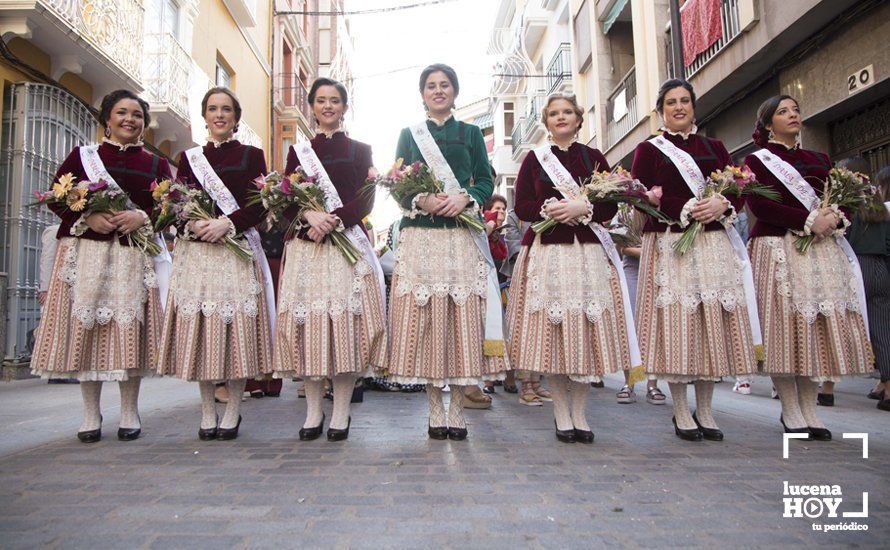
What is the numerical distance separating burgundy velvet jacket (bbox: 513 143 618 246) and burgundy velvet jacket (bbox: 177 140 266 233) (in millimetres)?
1635

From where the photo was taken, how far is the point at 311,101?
12.3ft

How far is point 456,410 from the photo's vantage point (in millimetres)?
3533

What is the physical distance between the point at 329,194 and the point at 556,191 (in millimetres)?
1389

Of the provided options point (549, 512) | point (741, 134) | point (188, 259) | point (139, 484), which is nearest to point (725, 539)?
point (549, 512)

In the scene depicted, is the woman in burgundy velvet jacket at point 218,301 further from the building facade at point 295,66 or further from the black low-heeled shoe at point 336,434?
the building facade at point 295,66

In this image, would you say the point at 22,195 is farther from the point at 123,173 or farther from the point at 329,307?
the point at 329,307

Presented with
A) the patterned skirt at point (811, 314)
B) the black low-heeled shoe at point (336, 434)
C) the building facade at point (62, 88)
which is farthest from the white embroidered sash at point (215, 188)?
the building facade at point (62, 88)

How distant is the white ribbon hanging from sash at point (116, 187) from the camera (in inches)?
142

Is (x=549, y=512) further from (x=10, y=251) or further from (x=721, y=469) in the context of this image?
(x=10, y=251)

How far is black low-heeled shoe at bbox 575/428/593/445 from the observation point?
11.1 feet

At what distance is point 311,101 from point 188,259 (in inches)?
49.6

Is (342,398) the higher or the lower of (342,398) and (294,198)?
the lower

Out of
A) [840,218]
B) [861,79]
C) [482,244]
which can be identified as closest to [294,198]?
[482,244]

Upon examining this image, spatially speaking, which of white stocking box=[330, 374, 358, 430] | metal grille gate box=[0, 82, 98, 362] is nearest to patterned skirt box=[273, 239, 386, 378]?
white stocking box=[330, 374, 358, 430]
